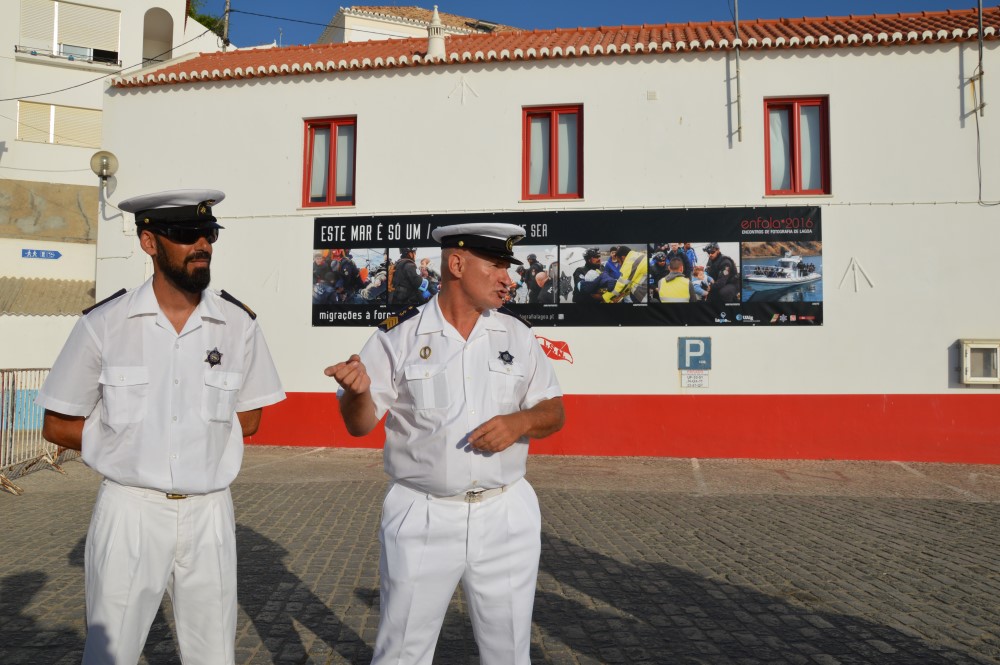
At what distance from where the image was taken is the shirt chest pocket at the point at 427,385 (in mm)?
3014

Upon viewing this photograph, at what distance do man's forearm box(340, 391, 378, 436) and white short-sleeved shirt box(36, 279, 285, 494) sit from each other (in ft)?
1.53

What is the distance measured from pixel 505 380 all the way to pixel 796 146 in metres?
11.3

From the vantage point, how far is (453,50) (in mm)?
14453

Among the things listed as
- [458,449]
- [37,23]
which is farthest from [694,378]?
[37,23]

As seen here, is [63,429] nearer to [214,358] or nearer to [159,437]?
[159,437]

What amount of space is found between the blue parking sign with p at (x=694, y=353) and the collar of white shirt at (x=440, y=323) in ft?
32.0

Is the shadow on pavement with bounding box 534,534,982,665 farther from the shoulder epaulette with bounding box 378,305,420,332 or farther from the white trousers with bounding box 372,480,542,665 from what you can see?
the shoulder epaulette with bounding box 378,305,420,332

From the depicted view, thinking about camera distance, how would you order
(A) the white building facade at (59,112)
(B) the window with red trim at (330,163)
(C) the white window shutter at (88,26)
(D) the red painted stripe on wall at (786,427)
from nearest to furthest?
(D) the red painted stripe on wall at (786,427) < (B) the window with red trim at (330,163) < (A) the white building facade at (59,112) < (C) the white window shutter at (88,26)

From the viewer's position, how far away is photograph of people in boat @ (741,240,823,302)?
1243cm

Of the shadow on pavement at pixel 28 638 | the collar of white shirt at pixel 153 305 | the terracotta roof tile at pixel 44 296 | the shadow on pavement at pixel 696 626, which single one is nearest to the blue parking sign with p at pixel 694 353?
the shadow on pavement at pixel 696 626

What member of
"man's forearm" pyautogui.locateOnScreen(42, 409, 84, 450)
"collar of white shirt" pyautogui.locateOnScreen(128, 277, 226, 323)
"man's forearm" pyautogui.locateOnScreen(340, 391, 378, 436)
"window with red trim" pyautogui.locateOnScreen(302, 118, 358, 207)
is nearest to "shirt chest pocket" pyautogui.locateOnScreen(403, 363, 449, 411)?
"man's forearm" pyautogui.locateOnScreen(340, 391, 378, 436)

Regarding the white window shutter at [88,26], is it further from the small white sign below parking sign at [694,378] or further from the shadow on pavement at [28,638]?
the shadow on pavement at [28,638]

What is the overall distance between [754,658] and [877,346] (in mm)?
9266

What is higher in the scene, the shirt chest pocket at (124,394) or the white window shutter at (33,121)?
the white window shutter at (33,121)
